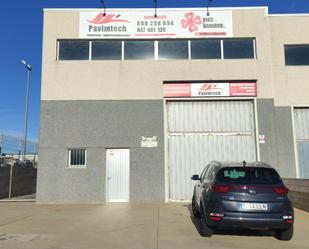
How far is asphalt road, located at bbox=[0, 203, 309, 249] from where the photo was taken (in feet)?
27.6

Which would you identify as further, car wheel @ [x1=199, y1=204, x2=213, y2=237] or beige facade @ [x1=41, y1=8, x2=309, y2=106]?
beige facade @ [x1=41, y1=8, x2=309, y2=106]

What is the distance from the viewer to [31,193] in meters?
26.1

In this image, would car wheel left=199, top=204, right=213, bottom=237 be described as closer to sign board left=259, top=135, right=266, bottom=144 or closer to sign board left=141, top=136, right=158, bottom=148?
sign board left=141, top=136, right=158, bottom=148

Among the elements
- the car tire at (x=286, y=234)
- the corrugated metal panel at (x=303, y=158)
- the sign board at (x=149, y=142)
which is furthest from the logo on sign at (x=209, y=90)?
the car tire at (x=286, y=234)

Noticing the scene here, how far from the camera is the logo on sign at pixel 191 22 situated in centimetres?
1788

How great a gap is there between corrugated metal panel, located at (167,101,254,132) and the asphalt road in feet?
14.8

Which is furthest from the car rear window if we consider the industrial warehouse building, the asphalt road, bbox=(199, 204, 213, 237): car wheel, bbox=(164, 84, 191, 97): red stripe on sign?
bbox=(164, 84, 191, 97): red stripe on sign

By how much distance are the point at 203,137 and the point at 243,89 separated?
2779 millimetres

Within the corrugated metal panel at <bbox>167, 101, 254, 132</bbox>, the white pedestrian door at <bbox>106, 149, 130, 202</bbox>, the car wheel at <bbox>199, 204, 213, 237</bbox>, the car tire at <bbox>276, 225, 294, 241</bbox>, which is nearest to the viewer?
the car tire at <bbox>276, 225, 294, 241</bbox>

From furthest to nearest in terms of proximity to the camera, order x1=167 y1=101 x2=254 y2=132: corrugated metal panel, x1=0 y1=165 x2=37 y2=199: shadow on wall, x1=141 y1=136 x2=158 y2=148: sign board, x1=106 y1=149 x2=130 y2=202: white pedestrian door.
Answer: x1=0 y1=165 x2=37 y2=199: shadow on wall → x1=167 y1=101 x2=254 y2=132: corrugated metal panel → x1=141 y1=136 x2=158 y2=148: sign board → x1=106 y1=149 x2=130 y2=202: white pedestrian door

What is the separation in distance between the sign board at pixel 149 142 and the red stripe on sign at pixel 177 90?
2.03m

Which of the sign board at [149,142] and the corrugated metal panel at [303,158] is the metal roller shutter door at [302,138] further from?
the sign board at [149,142]

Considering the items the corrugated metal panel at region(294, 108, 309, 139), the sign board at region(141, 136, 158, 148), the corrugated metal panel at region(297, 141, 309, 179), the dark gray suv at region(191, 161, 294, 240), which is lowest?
the dark gray suv at region(191, 161, 294, 240)

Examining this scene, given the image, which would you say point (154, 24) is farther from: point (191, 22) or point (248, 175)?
point (248, 175)
